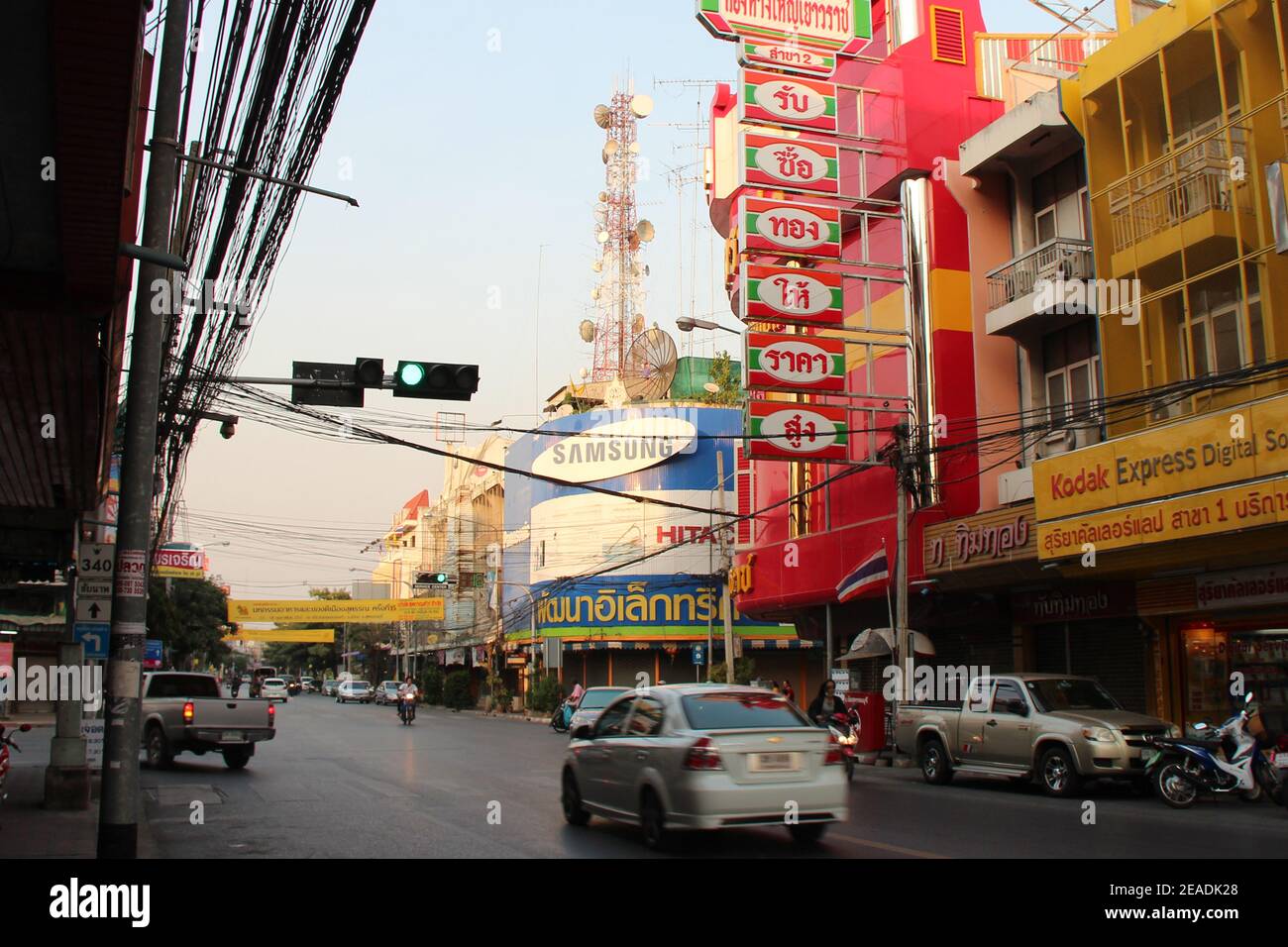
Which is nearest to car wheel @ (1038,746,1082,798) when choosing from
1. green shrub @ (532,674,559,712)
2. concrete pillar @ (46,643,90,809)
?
concrete pillar @ (46,643,90,809)

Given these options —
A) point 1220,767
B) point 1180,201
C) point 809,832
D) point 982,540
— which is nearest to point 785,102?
point 1180,201

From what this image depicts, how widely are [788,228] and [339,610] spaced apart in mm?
56863

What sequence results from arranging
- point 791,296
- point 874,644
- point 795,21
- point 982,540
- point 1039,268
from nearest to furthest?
point 982,540 → point 1039,268 → point 791,296 → point 874,644 → point 795,21

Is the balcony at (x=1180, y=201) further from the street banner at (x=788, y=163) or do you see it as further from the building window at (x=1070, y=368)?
the street banner at (x=788, y=163)

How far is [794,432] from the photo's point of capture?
24.6 m

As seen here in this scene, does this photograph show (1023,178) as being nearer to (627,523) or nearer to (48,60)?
(48,60)

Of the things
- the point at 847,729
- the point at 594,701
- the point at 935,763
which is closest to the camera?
the point at 935,763

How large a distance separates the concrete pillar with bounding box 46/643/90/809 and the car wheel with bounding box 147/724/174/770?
20.3 feet

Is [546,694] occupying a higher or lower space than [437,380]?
lower

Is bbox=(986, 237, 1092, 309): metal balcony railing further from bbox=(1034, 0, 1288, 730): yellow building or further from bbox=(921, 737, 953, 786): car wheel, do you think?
bbox=(921, 737, 953, 786): car wheel

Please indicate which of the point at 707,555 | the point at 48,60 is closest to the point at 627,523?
the point at 707,555

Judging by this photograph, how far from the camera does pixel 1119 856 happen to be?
10430mm

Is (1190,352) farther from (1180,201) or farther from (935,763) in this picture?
(935,763)

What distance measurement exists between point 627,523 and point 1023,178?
109 ft
